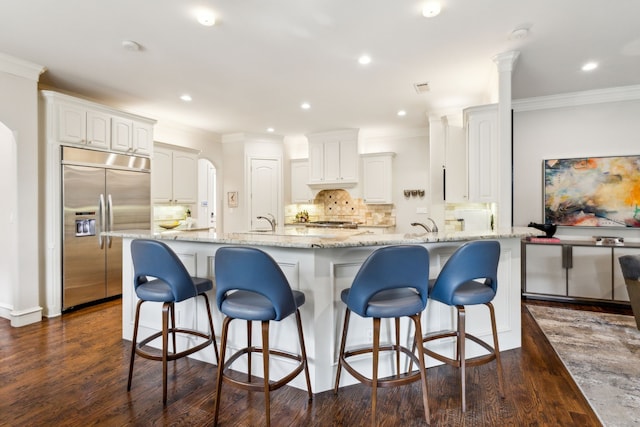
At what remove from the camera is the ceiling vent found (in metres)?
3.85

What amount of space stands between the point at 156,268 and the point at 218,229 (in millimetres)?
4661

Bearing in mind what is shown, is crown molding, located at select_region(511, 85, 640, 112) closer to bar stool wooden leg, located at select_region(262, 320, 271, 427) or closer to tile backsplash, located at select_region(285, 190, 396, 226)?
tile backsplash, located at select_region(285, 190, 396, 226)

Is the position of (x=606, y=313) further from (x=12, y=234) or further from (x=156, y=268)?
(x=12, y=234)

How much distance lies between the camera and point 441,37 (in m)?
2.77

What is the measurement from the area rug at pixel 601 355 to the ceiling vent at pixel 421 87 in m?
2.88

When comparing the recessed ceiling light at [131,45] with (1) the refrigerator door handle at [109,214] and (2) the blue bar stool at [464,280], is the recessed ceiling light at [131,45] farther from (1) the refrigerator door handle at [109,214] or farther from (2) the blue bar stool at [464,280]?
(2) the blue bar stool at [464,280]

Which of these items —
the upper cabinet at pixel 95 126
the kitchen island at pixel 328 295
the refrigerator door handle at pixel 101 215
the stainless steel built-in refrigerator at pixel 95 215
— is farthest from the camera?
the refrigerator door handle at pixel 101 215

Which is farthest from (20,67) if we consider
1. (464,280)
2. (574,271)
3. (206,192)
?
(574,271)

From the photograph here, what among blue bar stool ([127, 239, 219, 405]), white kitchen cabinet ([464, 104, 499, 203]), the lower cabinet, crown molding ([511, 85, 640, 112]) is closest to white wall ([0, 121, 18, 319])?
blue bar stool ([127, 239, 219, 405])

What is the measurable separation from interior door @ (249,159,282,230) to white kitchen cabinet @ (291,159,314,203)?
1.51ft

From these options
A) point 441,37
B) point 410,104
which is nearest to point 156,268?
point 441,37

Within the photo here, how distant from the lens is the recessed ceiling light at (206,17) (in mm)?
2400

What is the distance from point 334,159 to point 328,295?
4.47m

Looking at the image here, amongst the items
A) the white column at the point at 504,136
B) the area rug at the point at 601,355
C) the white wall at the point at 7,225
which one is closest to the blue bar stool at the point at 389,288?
the area rug at the point at 601,355
